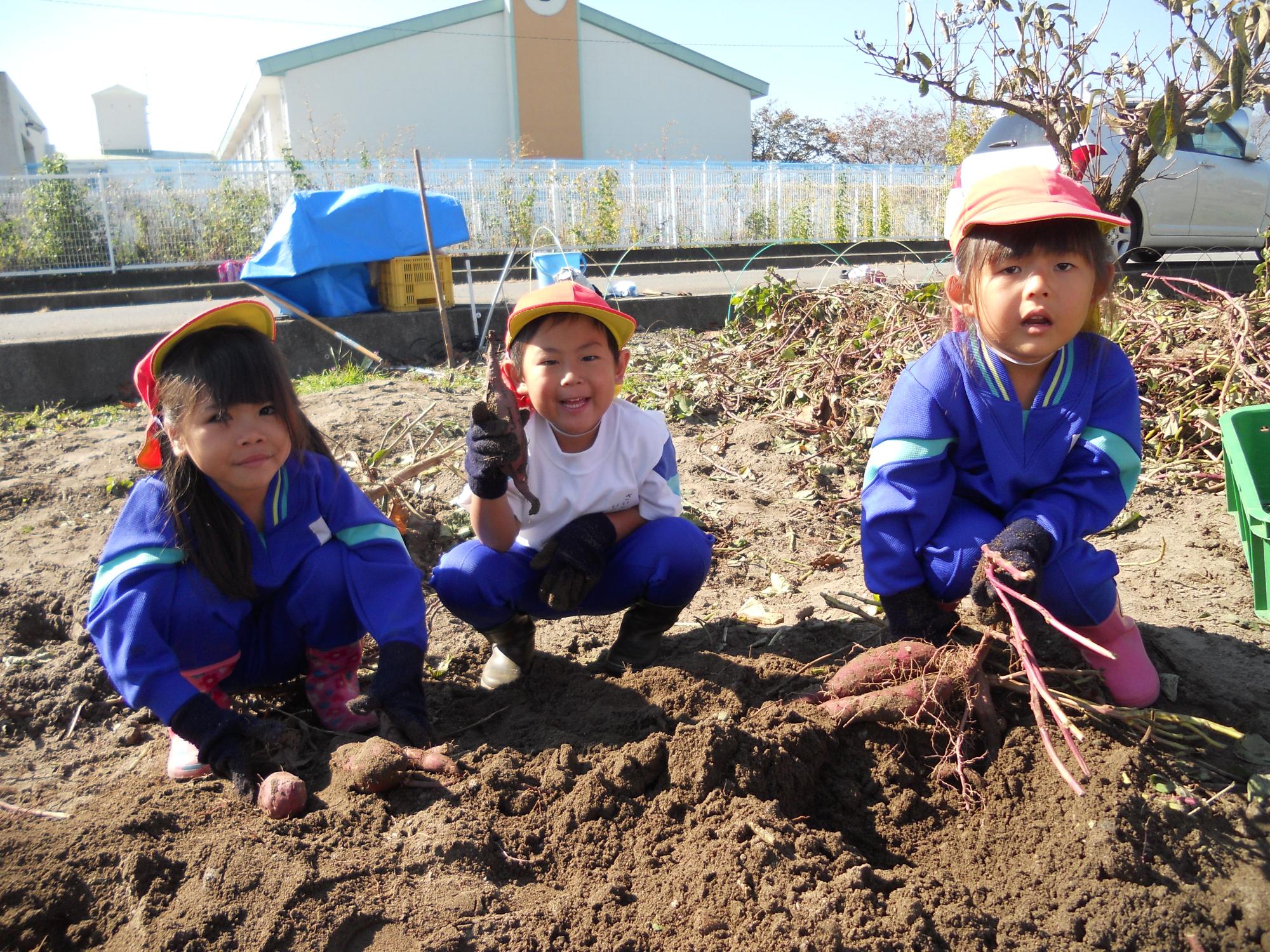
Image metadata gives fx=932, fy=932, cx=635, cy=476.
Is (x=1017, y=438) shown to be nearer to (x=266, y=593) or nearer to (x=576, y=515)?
(x=576, y=515)

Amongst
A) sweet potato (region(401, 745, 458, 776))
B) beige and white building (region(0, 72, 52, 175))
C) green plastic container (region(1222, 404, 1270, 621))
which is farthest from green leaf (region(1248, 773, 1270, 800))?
beige and white building (region(0, 72, 52, 175))

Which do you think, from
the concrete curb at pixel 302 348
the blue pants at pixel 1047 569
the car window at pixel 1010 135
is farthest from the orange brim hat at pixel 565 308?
the car window at pixel 1010 135

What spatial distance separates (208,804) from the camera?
1.82 meters

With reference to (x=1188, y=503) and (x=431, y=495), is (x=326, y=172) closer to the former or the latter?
(x=431, y=495)

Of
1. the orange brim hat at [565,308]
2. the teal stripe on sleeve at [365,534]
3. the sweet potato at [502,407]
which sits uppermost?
the orange brim hat at [565,308]

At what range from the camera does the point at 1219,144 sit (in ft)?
32.4

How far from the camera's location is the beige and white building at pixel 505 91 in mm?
24312

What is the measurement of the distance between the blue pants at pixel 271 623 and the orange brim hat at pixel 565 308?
711 mm

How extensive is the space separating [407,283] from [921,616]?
6615 mm

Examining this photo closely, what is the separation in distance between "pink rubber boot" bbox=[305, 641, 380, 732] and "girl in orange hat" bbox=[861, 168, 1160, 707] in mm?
1300

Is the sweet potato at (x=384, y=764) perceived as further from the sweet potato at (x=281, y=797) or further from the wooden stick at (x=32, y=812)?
the wooden stick at (x=32, y=812)

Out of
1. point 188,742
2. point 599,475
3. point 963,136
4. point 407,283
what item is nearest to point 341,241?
point 407,283

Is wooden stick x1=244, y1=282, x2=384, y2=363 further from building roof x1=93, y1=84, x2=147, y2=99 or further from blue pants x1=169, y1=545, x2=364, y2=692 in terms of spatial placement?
building roof x1=93, y1=84, x2=147, y2=99

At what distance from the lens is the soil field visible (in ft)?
4.82
